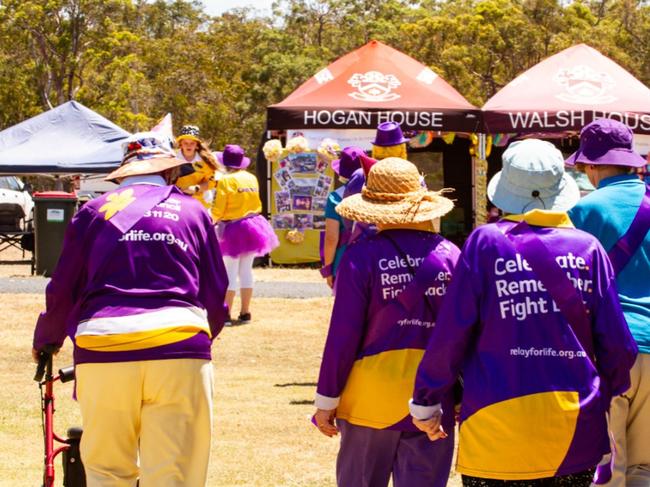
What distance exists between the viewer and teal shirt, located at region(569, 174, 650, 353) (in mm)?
4871

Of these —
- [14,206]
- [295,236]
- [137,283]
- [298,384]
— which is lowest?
[298,384]

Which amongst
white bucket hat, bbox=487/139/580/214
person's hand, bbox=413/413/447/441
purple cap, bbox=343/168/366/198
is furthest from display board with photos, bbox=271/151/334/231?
person's hand, bbox=413/413/447/441

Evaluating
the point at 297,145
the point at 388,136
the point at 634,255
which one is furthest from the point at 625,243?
the point at 297,145

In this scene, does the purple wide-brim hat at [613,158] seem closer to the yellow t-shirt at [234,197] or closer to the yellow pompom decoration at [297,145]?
the yellow t-shirt at [234,197]

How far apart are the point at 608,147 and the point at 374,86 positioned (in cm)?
1358

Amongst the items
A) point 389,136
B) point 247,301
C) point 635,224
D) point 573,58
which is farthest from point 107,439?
point 573,58

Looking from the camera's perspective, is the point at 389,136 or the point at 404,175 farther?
the point at 389,136

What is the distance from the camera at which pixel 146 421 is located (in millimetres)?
4551

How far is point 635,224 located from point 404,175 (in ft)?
3.44

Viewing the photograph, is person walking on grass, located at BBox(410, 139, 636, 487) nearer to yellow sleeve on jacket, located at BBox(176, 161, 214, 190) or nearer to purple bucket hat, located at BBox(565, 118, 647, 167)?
purple bucket hat, located at BBox(565, 118, 647, 167)

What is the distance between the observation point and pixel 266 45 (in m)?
47.1

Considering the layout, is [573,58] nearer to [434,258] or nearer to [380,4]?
[434,258]

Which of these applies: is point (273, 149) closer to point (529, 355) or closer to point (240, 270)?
point (240, 270)

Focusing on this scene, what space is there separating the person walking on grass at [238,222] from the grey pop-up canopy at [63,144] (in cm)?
664
